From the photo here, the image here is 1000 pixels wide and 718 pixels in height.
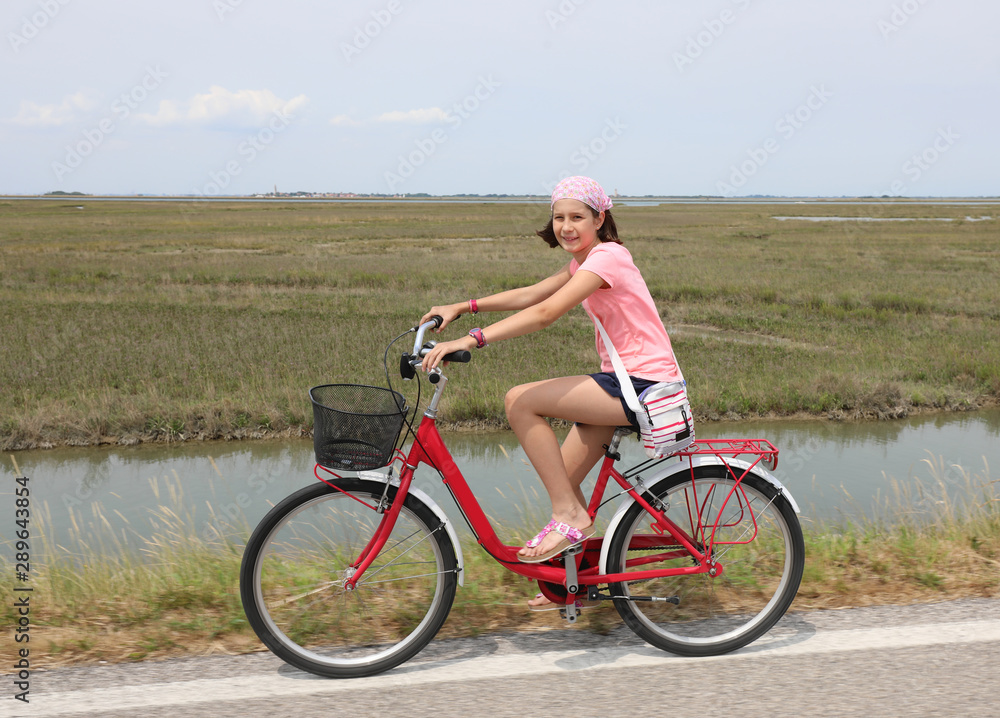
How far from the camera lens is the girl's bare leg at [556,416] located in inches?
121

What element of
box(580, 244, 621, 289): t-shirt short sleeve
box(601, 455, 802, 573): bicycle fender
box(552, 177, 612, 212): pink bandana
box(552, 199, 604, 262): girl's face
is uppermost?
box(552, 177, 612, 212): pink bandana

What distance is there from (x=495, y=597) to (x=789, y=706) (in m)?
1.32

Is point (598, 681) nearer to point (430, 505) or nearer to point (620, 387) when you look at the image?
point (430, 505)

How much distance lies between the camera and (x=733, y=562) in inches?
142

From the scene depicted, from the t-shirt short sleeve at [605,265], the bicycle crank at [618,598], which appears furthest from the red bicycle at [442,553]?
the t-shirt short sleeve at [605,265]

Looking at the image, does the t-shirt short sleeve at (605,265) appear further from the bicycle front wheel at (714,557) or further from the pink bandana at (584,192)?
the bicycle front wheel at (714,557)

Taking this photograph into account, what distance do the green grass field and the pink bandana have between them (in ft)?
27.6

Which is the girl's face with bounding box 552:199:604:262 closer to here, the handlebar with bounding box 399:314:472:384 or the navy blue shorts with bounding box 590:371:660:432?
the navy blue shorts with bounding box 590:371:660:432

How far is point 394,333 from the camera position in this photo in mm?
16812

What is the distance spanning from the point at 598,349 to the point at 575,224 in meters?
0.50

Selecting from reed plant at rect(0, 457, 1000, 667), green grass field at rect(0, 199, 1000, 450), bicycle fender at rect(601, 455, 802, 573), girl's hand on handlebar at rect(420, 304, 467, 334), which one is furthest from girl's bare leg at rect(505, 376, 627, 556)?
green grass field at rect(0, 199, 1000, 450)

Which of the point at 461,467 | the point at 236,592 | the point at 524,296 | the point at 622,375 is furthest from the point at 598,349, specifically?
the point at 461,467

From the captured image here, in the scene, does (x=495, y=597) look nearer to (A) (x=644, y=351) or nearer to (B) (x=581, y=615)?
(B) (x=581, y=615)

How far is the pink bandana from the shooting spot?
10.3 feet
